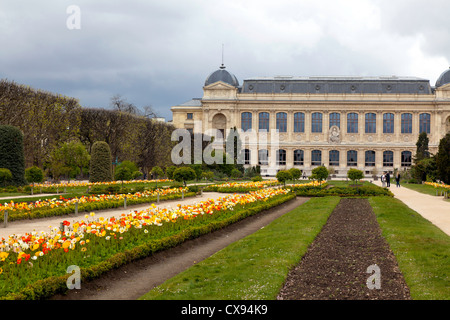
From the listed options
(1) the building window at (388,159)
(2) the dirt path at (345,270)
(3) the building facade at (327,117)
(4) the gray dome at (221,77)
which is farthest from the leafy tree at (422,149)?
(2) the dirt path at (345,270)

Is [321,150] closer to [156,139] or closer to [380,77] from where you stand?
[380,77]

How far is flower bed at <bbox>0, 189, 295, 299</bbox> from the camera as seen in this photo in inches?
282

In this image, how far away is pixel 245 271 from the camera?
8273 millimetres

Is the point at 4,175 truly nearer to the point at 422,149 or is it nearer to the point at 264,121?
the point at 422,149

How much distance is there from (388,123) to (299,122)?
15764 millimetres

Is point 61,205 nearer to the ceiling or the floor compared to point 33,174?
nearer to the floor

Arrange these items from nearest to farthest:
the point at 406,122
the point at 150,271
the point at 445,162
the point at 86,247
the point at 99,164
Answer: the point at 150,271 → the point at 86,247 → the point at 445,162 → the point at 99,164 → the point at 406,122

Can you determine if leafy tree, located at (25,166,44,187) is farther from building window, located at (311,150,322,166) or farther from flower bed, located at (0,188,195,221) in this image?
building window, located at (311,150,322,166)

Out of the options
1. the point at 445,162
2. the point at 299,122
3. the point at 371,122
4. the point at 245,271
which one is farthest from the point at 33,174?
the point at 371,122

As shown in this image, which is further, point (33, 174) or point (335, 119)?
point (335, 119)

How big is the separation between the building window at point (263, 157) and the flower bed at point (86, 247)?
62.9m

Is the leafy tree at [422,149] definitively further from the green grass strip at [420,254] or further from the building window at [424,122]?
the green grass strip at [420,254]

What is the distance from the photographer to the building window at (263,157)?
3063 inches

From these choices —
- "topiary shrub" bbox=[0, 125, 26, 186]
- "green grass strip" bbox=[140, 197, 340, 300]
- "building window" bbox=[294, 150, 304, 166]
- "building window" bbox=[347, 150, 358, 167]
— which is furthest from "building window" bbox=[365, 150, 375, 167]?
"green grass strip" bbox=[140, 197, 340, 300]
